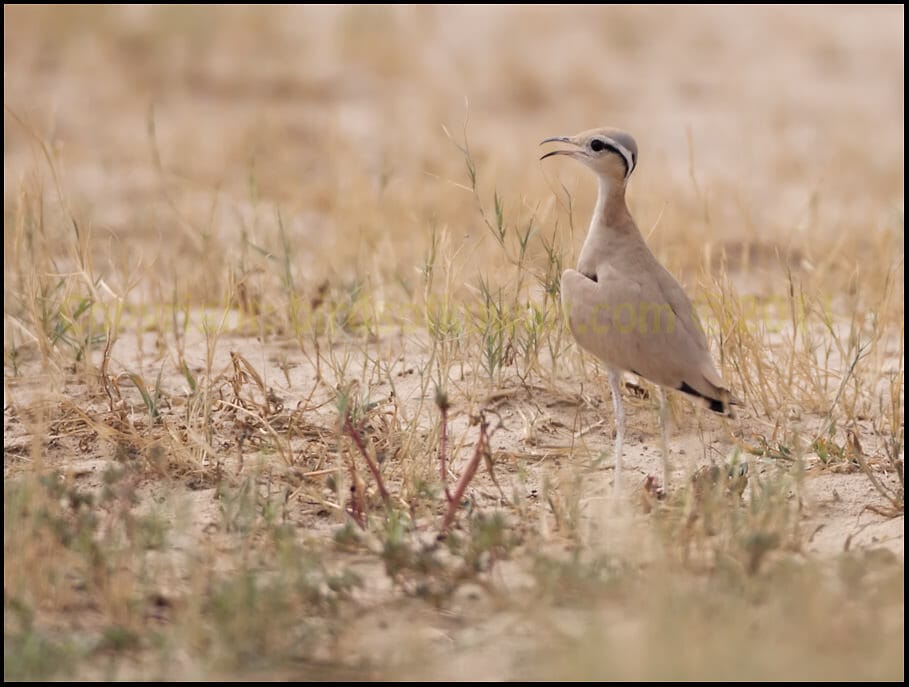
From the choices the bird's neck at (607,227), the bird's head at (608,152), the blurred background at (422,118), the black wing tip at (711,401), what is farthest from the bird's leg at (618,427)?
the blurred background at (422,118)

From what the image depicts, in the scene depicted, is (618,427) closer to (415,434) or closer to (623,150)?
(415,434)

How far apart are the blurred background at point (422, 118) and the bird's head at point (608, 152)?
1149mm

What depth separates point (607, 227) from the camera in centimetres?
381

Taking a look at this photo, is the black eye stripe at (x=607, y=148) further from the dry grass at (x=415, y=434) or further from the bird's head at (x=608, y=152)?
the dry grass at (x=415, y=434)

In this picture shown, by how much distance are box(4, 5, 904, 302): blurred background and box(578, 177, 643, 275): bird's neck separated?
3.73 ft

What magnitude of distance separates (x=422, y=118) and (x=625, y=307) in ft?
17.4

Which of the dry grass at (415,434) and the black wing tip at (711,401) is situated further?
the black wing tip at (711,401)

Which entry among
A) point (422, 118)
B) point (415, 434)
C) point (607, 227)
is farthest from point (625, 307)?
point (422, 118)

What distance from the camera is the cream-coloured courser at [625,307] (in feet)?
11.6

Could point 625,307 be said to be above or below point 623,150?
below

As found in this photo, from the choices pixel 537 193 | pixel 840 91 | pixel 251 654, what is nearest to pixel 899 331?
pixel 537 193

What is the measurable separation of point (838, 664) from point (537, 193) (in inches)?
163

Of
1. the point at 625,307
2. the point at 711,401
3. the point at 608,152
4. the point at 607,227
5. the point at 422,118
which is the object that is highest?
the point at 422,118

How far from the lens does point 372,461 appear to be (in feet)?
11.5
